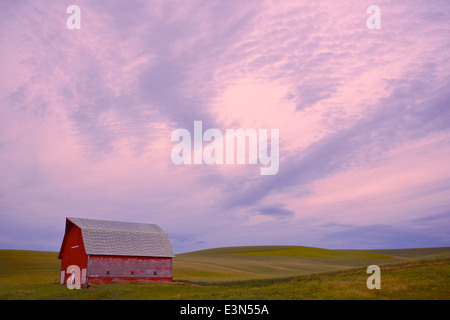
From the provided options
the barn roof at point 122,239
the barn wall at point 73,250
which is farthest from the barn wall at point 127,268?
the barn wall at point 73,250

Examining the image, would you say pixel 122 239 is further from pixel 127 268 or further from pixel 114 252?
pixel 127 268

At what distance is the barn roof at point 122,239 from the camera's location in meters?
45.7

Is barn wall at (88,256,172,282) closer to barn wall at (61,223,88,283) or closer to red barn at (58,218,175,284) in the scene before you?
red barn at (58,218,175,284)

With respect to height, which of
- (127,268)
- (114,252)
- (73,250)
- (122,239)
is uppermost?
(122,239)

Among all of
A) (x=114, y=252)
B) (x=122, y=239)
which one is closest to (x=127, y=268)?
(x=114, y=252)

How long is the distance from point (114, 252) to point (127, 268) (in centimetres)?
238

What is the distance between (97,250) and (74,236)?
564 cm

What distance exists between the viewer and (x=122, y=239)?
1905 inches

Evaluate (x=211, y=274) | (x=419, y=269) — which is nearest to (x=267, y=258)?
(x=211, y=274)

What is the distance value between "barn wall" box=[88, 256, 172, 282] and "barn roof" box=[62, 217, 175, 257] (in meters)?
0.66

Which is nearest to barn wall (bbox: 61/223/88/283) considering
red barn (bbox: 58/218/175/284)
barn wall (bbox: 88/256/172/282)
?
red barn (bbox: 58/218/175/284)

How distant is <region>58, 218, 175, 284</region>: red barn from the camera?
146ft

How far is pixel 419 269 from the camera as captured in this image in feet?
103
